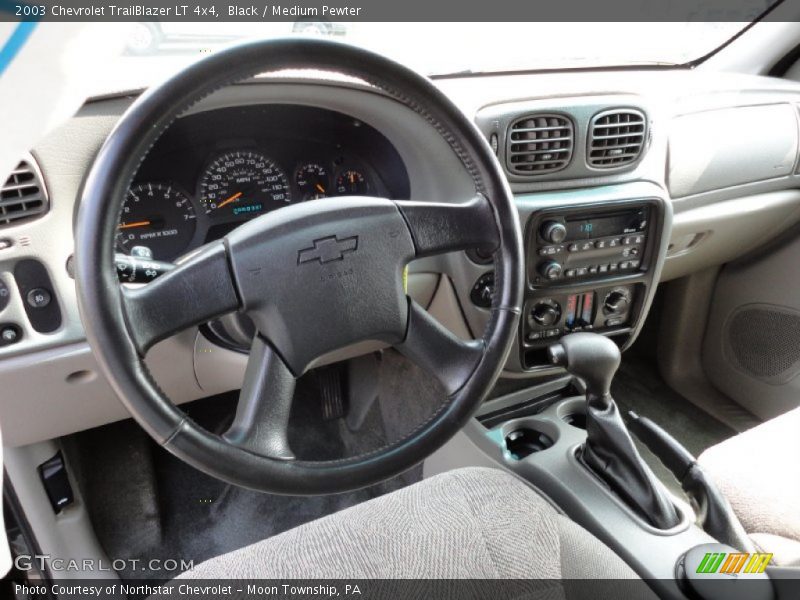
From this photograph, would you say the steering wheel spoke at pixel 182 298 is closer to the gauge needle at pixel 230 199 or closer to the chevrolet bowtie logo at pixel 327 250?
the chevrolet bowtie logo at pixel 327 250

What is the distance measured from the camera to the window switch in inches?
57.9

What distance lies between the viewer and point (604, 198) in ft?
5.03

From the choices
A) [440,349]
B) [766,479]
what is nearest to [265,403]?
[440,349]

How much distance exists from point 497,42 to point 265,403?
4.05ft

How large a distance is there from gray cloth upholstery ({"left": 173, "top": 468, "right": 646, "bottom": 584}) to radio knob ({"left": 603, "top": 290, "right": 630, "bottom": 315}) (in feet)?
2.35

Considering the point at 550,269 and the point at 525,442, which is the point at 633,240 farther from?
the point at 525,442

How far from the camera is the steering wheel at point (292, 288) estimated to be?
2.51 feet

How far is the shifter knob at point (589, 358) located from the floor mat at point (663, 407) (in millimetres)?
920

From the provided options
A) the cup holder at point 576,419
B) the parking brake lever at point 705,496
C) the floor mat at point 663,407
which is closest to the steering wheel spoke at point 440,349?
the parking brake lever at point 705,496
